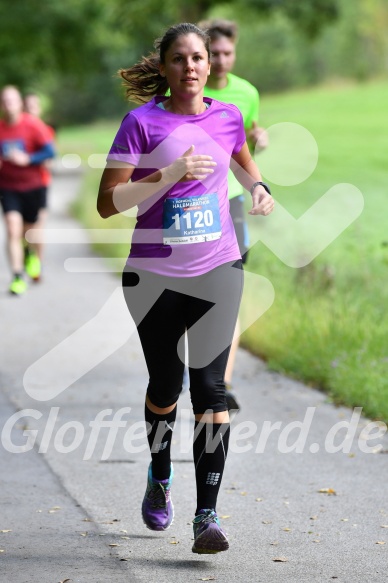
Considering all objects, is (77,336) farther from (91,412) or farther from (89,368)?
(91,412)

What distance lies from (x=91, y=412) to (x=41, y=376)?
48.2 inches

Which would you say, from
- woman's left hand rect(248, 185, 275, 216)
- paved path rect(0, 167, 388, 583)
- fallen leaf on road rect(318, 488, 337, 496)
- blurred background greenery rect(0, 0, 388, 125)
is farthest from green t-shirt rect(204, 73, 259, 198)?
woman's left hand rect(248, 185, 275, 216)

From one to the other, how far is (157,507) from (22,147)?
305 inches

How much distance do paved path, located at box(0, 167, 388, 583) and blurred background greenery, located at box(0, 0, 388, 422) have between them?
355 millimetres

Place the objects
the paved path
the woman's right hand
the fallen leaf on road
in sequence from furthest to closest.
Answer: the fallen leaf on road → the paved path → the woman's right hand

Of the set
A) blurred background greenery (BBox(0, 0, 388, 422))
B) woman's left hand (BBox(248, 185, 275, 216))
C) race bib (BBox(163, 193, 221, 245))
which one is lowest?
blurred background greenery (BBox(0, 0, 388, 422))

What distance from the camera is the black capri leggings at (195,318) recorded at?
457 cm

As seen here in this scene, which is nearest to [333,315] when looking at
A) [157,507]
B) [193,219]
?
[157,507]

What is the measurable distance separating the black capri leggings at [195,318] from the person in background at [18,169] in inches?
294

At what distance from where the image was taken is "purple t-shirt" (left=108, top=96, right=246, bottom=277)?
4.48 m

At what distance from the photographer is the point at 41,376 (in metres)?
8.35

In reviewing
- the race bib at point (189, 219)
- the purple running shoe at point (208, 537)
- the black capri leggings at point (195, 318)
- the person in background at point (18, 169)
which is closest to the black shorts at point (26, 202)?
the person in background at point (18, 169)

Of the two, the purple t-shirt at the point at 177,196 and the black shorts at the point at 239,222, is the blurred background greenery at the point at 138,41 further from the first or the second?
the black shorts at the point at 239,222

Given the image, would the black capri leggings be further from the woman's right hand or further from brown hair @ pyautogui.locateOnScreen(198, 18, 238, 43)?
brown hair @ pyautogui.locateOnScreen(198, 18, 238, 43)
